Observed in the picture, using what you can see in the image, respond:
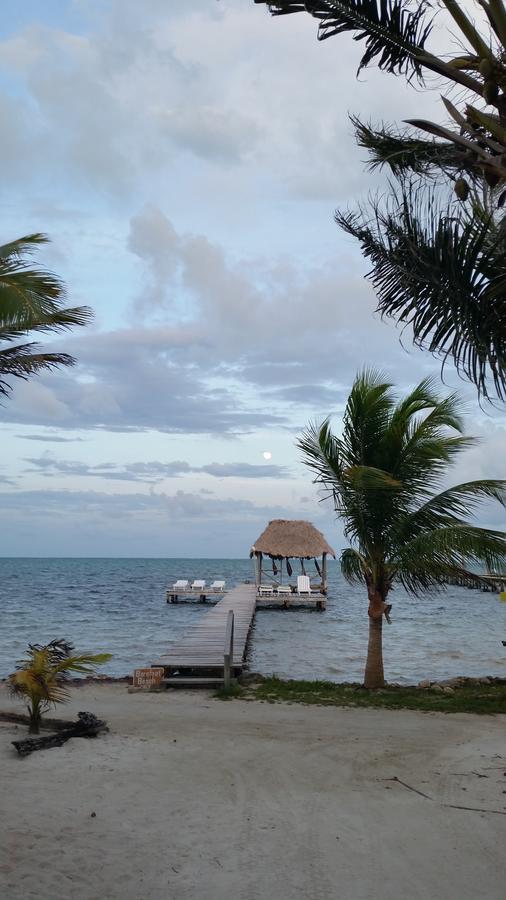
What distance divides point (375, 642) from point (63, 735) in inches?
241

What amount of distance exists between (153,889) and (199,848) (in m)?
0.68

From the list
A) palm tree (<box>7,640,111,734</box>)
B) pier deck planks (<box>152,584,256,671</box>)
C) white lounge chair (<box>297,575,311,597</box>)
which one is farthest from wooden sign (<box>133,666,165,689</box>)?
white lounge chair (<box>297,575,311,597</box>)

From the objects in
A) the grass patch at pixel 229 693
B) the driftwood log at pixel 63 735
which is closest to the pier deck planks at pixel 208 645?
the grass patch at pixel 229 693

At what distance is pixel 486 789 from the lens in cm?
638

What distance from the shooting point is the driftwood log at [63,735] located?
711 cm

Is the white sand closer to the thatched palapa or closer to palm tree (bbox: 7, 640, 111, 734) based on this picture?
palm tree (bbox: 7, 640, 111, 734)

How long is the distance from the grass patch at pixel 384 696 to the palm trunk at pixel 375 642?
190 millimetres

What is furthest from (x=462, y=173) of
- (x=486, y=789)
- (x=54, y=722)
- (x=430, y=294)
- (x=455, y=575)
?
(x=455, y=575)

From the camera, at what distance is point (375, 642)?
40.1ft

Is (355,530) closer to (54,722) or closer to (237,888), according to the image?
(54,722)

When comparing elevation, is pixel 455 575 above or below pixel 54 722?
above

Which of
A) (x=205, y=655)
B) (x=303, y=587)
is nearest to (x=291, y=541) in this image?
(x=303, y=587)

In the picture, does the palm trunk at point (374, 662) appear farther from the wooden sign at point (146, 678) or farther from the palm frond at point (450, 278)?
the palm frond at point (450, 278)

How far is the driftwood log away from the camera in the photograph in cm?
711
